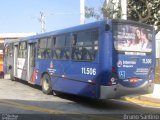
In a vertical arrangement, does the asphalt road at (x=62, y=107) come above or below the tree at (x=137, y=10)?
below

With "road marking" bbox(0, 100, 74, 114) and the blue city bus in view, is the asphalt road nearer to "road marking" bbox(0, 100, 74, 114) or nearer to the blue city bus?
"road marking" bbox(0, 100, 74, 114)

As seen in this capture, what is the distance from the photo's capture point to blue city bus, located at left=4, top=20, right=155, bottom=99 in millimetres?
12328

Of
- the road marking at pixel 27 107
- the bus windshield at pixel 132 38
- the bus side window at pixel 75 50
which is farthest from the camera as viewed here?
the bus side window at pixel 75 50

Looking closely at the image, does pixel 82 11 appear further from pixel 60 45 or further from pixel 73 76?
pixel 73 76

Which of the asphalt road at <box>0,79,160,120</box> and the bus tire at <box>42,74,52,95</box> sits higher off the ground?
the bus tire at <box>42,74,52,95</box>

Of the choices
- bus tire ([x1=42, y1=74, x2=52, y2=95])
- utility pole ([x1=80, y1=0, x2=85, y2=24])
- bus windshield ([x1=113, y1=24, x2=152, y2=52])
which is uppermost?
utility pole ([x1=80, y1=0, x2=85, y2=24])

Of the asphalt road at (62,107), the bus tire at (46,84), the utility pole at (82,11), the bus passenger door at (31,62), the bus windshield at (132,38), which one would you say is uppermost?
the utility pole at (82,11)

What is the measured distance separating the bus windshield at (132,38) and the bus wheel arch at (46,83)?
4221 millimetres

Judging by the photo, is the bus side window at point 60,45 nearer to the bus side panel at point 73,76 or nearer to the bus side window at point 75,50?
the bus side panel at point 73,76

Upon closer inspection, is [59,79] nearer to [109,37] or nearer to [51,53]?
[51,53]

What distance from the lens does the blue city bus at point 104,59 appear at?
1233 cm

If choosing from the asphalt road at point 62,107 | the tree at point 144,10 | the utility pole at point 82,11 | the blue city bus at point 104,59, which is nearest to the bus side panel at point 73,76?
the blue city bus at point 104,59

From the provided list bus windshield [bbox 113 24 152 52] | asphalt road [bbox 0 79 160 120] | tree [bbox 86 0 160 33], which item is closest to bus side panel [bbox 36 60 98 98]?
asphalt road [bbox 0 79 160 120]

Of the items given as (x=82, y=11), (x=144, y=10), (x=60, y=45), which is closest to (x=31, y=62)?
(x=60, y=45)
